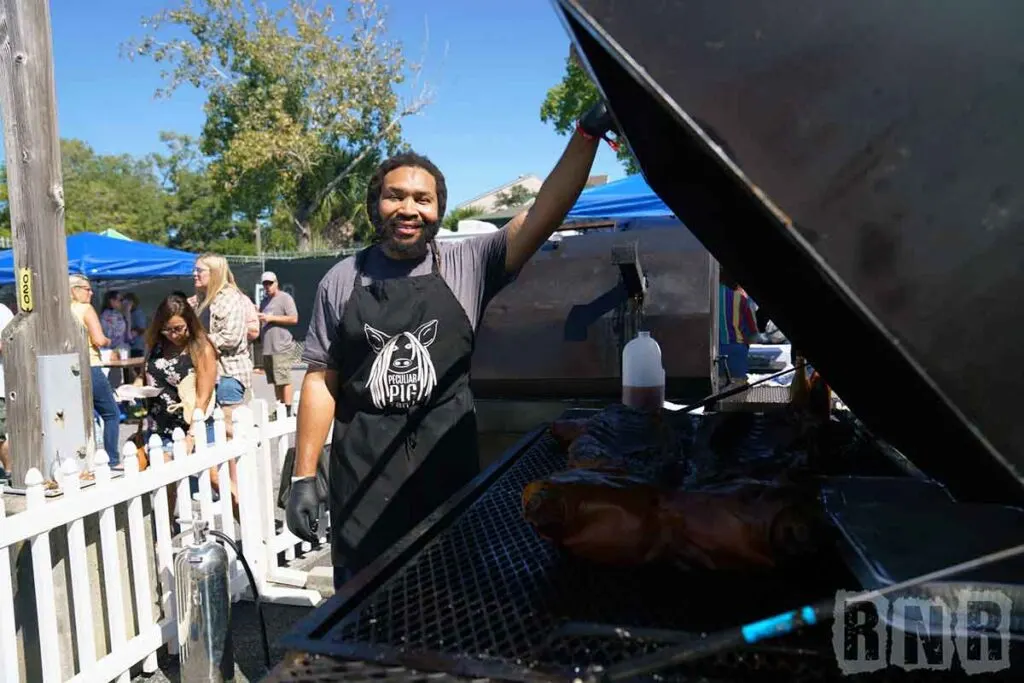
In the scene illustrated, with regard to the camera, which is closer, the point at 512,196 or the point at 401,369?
the point at 401,369

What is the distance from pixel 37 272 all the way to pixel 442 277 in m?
2.27

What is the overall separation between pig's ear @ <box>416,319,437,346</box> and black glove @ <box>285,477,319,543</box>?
2.29 feet

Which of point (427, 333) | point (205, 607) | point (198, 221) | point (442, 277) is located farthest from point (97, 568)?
point (198, 221)

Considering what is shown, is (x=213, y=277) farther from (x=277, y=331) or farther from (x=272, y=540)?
Answer: (x=272, y=540)

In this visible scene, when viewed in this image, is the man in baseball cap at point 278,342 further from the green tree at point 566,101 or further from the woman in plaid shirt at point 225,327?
the green tree at point 566,101

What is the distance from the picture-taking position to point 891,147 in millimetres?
674

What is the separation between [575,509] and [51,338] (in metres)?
3.22

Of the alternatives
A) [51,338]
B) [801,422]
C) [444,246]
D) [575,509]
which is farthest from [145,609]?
[801,422]

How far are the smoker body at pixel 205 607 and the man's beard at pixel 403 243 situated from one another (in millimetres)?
1456

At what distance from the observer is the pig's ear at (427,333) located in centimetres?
227

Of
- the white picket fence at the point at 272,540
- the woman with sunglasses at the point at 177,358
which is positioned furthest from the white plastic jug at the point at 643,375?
the woman with sunglasses at the point at 177,358

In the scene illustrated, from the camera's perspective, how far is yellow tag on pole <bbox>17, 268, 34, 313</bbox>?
3236 millimetres

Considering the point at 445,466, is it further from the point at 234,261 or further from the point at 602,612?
the point at 234,261

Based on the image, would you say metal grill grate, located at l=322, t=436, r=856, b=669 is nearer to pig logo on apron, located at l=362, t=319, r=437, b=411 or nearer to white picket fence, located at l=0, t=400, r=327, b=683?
pig logo on apron, located at l=362, t=319, r=437, b=411
